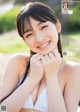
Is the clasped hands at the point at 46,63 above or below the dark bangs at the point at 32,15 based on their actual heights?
below

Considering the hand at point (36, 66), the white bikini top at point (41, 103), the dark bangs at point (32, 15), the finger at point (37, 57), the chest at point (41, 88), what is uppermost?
the dark bangs at point (32, 15)

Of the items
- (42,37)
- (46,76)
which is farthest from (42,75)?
(42,37)

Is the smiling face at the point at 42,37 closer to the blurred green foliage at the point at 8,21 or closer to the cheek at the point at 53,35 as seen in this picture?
the cheek at the point at 53,35

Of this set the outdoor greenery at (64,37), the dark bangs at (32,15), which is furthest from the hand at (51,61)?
the outdoor greenery at (64,37)

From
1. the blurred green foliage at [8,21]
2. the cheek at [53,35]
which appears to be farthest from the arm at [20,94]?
the blurred green foliage at [8,21]

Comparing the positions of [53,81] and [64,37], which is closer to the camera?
[53,81]

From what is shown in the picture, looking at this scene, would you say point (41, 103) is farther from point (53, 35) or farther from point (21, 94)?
point (53, 35)

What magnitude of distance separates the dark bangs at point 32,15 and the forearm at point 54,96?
7.6 inches

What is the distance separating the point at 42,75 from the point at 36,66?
0.05 meters

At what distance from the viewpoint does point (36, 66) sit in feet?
3.74

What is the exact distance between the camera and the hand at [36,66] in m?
1.13

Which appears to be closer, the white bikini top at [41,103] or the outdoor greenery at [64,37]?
the white bikini top at [41,103]

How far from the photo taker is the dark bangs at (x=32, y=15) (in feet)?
3.70

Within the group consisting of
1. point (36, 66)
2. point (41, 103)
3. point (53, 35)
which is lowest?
point (41, 103)
